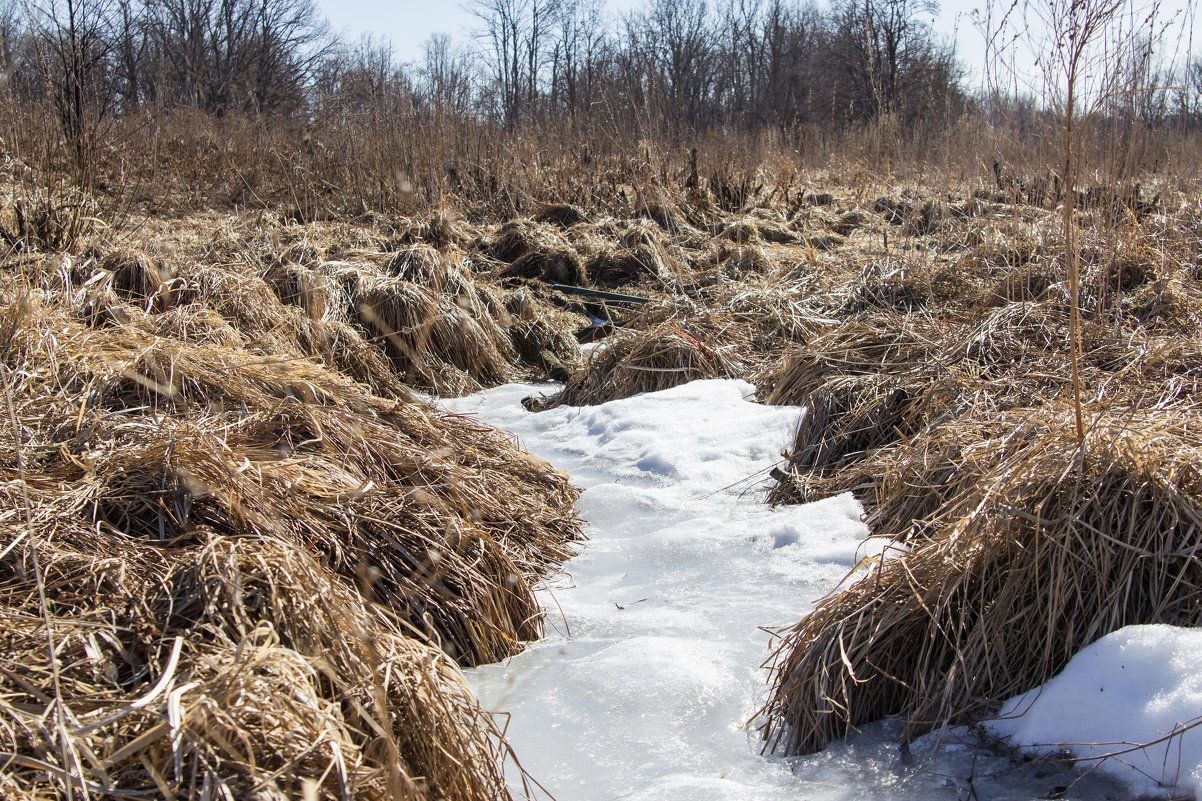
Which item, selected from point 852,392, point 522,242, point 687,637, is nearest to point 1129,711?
point 687,637

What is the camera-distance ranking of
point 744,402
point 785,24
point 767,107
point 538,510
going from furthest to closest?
1. point 785,24
2. point 767,107
3. point 744,402
4. point 538,510

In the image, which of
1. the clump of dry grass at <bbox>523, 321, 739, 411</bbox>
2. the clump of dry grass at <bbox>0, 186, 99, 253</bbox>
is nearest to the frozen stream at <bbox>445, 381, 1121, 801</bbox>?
the clump of dry grass at <bbox>523, 321, 739, 411</bbox>

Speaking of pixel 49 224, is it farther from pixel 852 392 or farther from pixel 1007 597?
pixel 1007 597

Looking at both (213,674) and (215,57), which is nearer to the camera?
(213,674)

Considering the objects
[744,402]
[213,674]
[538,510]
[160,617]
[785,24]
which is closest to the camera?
[213,674]

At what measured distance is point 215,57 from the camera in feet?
89.1

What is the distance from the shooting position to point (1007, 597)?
2084 millimetres

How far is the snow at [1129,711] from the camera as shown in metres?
1.64

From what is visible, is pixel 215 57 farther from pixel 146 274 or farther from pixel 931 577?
pixel 931 577

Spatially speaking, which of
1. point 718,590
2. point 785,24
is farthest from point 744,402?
point 785,24

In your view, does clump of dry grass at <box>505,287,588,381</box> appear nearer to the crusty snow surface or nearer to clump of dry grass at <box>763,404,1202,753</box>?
the crusty snow surface

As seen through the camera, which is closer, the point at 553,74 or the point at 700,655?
the point at 700,655

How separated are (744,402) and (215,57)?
2752cm

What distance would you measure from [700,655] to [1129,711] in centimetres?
105
